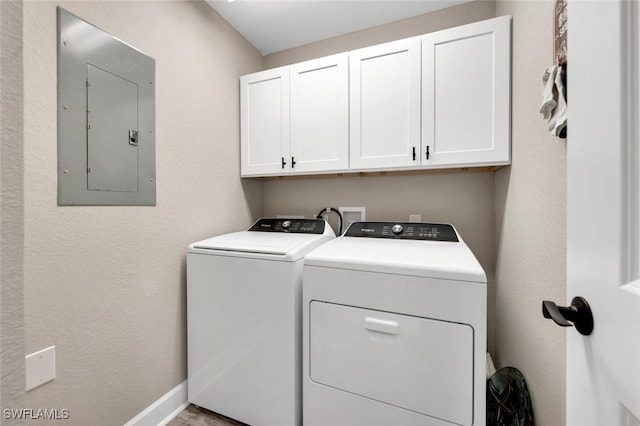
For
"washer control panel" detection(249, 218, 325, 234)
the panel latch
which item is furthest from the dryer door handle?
the panel latch

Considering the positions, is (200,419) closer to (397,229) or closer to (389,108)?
(397,229)

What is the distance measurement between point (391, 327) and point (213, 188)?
1455 millimetres

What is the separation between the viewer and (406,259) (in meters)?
1.15

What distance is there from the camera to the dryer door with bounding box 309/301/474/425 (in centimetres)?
100

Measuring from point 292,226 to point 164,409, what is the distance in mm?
1315

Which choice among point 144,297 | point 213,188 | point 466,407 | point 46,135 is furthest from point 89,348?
point 466,407

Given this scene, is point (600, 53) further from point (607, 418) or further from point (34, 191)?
point (34, 191)

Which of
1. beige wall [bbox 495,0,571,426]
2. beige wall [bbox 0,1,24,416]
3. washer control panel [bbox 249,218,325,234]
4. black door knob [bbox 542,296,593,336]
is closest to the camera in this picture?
beige wall [bbox 0,1,24,416]

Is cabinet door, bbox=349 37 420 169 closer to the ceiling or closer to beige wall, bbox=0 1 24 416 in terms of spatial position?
the ceiling

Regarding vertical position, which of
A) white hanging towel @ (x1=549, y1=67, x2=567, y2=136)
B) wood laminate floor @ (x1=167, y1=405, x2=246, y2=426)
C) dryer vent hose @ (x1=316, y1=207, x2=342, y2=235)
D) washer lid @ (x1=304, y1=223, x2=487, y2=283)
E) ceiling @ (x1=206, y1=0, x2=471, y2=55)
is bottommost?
wood laminate floor @ (x1=167, y1=405, x2=246, y2=426)

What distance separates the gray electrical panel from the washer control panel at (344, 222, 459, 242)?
1301 millimetres

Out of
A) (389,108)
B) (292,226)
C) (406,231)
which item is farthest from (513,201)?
(292,226)

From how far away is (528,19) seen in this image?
1145 mm

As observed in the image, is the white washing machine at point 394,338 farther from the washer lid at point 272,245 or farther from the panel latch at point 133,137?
the panel latch at point 133,137
